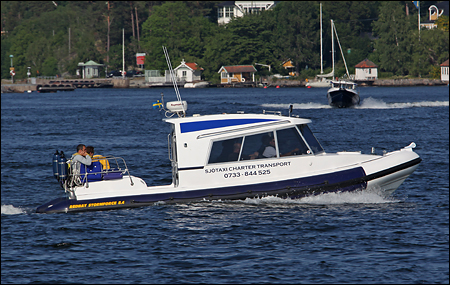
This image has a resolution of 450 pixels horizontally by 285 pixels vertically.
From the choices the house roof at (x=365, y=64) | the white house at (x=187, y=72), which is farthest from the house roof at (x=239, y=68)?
the house roof at (x=365, y=64)

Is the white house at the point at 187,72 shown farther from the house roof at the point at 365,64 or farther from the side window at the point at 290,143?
the side window at the point at 290,143

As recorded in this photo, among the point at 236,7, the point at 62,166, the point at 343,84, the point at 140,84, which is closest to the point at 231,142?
the point at 62,166

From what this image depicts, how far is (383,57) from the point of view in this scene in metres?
120

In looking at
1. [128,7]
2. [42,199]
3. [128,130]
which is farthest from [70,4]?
[42,199]

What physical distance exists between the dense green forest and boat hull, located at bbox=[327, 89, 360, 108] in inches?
2281

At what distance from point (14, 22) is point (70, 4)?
1914 centimetres

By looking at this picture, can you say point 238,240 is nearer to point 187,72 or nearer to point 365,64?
point 365,64

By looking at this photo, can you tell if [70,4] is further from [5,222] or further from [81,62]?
[5,222]

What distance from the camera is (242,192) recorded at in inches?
606

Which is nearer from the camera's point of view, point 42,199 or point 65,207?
point 65,207

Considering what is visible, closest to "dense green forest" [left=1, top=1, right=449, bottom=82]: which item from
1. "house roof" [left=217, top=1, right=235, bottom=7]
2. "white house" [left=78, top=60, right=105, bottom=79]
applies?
"white house" [left=78, top=60, right=105, bottom=79]

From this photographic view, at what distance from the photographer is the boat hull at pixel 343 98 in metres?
60.4

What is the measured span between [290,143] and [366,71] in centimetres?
10693

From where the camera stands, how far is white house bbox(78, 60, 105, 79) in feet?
461
